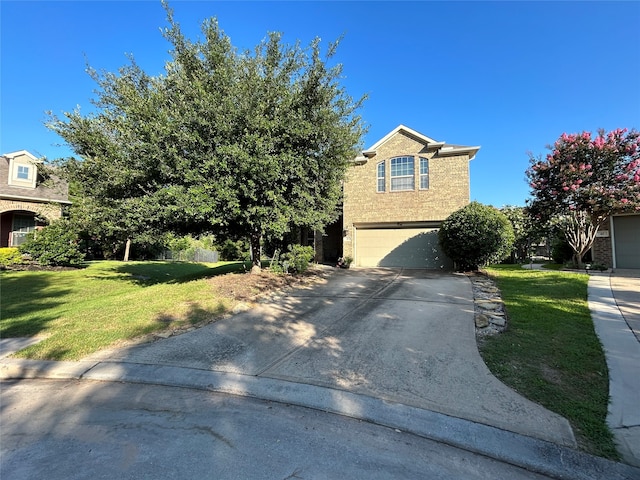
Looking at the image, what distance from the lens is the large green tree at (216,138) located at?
801cm

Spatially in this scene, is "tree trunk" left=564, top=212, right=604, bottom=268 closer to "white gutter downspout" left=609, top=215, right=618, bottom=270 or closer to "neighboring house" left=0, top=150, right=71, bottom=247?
"white gutter downspout" left=609, top=215, right=618, bottom=270

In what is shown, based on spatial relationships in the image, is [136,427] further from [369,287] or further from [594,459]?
[369,287]

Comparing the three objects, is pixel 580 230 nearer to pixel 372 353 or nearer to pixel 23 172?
pixel 372 353

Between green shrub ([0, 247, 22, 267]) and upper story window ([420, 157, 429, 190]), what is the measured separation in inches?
722

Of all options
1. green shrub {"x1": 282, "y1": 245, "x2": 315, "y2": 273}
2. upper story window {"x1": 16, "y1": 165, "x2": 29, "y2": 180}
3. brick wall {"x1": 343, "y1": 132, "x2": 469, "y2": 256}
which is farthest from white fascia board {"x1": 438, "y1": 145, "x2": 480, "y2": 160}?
upper story window {"x1": 16, "y1": 165, "x2": 29, "y2": 180}

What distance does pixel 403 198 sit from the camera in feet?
52.5

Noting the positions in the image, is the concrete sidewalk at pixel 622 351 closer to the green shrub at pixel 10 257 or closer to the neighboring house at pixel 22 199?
the green shrub at pixel 10 257

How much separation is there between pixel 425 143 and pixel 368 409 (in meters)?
14.4

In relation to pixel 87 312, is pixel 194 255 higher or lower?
higher

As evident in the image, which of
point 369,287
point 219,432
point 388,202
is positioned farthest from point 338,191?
point 219,432

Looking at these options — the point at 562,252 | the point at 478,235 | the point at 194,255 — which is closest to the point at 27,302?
the point at 478,235

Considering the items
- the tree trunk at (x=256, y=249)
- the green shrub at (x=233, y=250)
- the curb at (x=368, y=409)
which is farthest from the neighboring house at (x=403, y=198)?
the curb at (x=368, y=409)

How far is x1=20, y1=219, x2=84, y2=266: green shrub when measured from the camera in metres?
14.8

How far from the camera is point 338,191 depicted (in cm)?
1100
